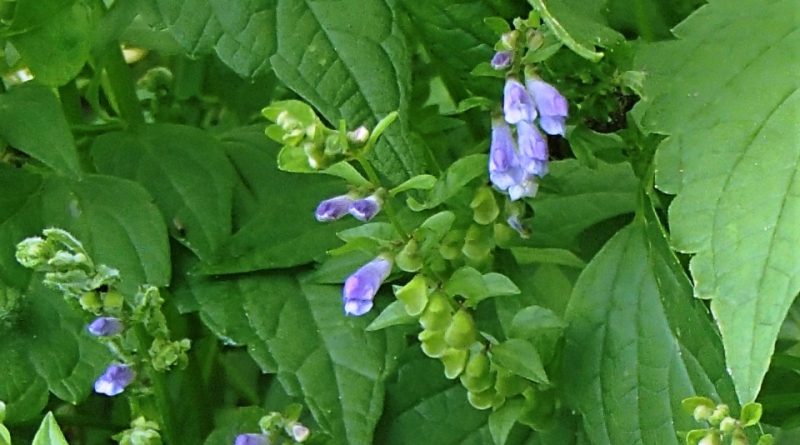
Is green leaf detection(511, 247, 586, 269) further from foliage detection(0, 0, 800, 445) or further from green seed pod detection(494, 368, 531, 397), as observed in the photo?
green seed pod detection(494, 368, 531, 397)

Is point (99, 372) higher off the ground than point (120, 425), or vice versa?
point (99, 372)

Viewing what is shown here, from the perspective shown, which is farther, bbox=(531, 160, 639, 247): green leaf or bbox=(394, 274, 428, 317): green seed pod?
bbox=(531, 160, 639, 247): green leaf

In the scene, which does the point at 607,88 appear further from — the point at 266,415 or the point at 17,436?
the point at 17,436

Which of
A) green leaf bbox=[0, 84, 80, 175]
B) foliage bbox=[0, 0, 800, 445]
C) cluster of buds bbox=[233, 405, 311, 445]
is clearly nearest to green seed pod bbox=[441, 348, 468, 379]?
foliage bbox=[0, 0, 800, 445]

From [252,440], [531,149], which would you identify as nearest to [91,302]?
[252,440]

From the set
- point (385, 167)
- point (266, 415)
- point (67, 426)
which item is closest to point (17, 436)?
point (67, 426)

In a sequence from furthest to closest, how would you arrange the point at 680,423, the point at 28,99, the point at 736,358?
the point at 28,99 < the point at 680,423 < the point at 736,358
